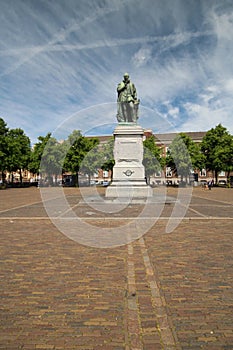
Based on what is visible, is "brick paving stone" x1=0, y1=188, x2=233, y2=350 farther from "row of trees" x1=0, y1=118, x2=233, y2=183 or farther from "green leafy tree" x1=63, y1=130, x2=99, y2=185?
"row of trees" x1=0, y1=118, x2=233, y2=183

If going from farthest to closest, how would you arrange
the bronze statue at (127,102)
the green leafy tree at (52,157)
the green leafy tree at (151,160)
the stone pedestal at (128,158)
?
the green leafy tree at (151,160) < the green leafy tree at (52,157) < the bronze statue at (127,102) < the stone pedestal at (128,158)

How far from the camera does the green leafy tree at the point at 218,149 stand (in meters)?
53.5

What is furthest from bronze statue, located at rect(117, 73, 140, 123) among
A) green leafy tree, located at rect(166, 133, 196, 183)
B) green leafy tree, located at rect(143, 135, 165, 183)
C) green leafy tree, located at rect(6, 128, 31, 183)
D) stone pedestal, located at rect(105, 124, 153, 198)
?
green leafy tree, located at rect(166, 133, 196, 183)

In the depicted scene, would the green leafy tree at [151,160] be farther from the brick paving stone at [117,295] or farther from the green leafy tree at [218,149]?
the brick paving stone at [117,295]

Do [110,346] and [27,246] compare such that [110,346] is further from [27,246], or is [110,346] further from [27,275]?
[27,246]

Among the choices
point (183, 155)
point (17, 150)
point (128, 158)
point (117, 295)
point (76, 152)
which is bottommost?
point (117, 295)

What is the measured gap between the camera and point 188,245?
760cm

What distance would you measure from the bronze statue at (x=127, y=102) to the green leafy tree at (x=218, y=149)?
3312cm

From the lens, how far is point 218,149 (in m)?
55.1

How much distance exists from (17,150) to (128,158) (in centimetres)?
3403

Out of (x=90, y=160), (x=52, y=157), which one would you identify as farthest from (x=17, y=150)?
(x=90, y=160)

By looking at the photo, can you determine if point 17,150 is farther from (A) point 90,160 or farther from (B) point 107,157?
(B) point 107,157

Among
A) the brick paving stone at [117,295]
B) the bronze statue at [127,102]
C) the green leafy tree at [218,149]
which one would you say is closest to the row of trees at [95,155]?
the green leafy tree at [218,149]

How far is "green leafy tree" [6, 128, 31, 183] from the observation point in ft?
162
